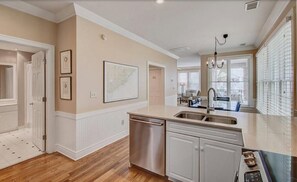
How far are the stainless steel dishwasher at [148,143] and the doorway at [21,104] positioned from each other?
1.97 meters

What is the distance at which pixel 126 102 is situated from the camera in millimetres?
3885

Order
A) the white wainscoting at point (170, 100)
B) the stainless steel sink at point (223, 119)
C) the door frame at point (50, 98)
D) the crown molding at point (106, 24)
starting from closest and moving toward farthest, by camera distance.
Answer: the stainless steel sink at point (223, 119) < the crown molding at point (106, 24) < the door frame at point (50, 98) < the white wainscoting at point (170, 100)

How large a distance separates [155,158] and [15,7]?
10.7ft

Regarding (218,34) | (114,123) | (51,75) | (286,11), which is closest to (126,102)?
(114,123)

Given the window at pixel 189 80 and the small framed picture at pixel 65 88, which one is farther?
the window at pixel 189 80

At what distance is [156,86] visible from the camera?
20.4 ft

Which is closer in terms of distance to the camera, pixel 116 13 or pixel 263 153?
pixel 263 153

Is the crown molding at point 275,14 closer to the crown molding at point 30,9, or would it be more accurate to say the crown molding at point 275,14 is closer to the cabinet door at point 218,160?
the cabinet door at point 218,160

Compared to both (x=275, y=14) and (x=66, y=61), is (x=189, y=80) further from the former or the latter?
(x=66, y=61)

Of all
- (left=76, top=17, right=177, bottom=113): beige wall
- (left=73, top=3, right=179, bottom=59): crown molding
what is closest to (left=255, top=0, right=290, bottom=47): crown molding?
(left=73, top=3, right=179, bottom=59): crown molding

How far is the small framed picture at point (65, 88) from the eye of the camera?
2.71 m

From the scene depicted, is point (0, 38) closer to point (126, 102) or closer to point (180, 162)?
point (126, 102)

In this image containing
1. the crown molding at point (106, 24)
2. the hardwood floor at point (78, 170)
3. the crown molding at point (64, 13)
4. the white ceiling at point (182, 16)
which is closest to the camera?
the hardwood floor at point (78, 170)

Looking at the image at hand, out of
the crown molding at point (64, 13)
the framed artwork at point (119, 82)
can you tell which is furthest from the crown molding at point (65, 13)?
the framed artwork at point (119, 82)
